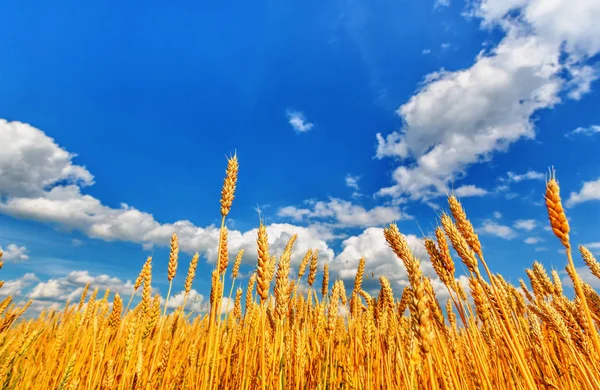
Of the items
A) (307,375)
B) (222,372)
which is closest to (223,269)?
(222,372)

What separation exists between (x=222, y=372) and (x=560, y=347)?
14.2ft

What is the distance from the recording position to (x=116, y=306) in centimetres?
523

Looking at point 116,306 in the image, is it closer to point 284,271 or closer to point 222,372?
point 222,372

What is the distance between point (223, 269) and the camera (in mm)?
3205

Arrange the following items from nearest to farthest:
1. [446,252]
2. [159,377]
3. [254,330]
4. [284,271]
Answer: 1. [284,271]
2. [446,252]
3. [159,377]
4. [254,330]

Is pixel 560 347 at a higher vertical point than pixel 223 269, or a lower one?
lower

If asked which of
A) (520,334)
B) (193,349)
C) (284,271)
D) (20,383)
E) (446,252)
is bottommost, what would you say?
(20,383)

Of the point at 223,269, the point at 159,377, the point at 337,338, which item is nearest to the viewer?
the point at 223,269

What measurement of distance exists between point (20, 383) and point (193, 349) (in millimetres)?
2102

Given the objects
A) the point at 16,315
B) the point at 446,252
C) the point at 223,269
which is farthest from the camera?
the point at 16,315

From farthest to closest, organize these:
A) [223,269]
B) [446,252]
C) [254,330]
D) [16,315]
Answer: [254,330] → [16,315] → [223,269] → [446,252]

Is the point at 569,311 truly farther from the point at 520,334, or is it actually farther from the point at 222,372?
the point at 222,372

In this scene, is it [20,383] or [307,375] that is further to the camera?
[307,375]

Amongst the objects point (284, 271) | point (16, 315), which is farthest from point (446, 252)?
point (16, 315)
